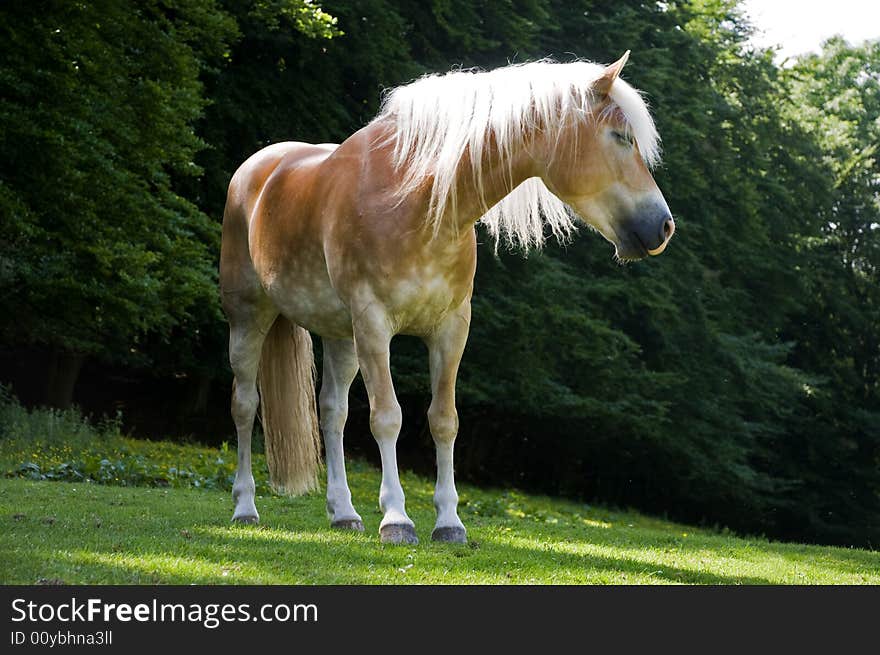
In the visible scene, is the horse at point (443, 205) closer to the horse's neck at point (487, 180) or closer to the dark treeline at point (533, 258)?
the horse's neck at point (487, 180)

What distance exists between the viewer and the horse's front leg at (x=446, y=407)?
6.79 m

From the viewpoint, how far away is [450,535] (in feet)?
22.2

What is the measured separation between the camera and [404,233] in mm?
6512

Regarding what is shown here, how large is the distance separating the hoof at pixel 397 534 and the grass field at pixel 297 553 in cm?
10

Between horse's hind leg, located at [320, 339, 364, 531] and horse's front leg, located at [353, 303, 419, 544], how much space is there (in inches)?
45.2

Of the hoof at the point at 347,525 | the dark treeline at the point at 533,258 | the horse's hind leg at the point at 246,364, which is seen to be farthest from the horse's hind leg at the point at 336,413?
the dark treeline at the point at 533,258

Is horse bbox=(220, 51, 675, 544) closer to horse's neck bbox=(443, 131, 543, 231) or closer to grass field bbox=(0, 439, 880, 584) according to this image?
horse's neck bbox=(443, 131, 543, 231)

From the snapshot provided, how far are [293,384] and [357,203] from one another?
2.08 metres

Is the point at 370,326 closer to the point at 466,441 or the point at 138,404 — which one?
the point at 138,404

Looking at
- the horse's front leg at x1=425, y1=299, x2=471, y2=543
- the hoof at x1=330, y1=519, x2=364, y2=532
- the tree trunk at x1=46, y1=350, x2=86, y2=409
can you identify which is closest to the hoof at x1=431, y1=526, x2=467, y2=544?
Answer: the horse's front leg at x1=425, y1=299, x2=471, y2=543

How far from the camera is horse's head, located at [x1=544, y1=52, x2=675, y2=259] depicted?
6184 millimetres

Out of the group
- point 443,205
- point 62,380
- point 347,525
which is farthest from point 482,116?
point 62,380

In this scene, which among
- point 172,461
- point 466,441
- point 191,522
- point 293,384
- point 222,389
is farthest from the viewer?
point 466,441
